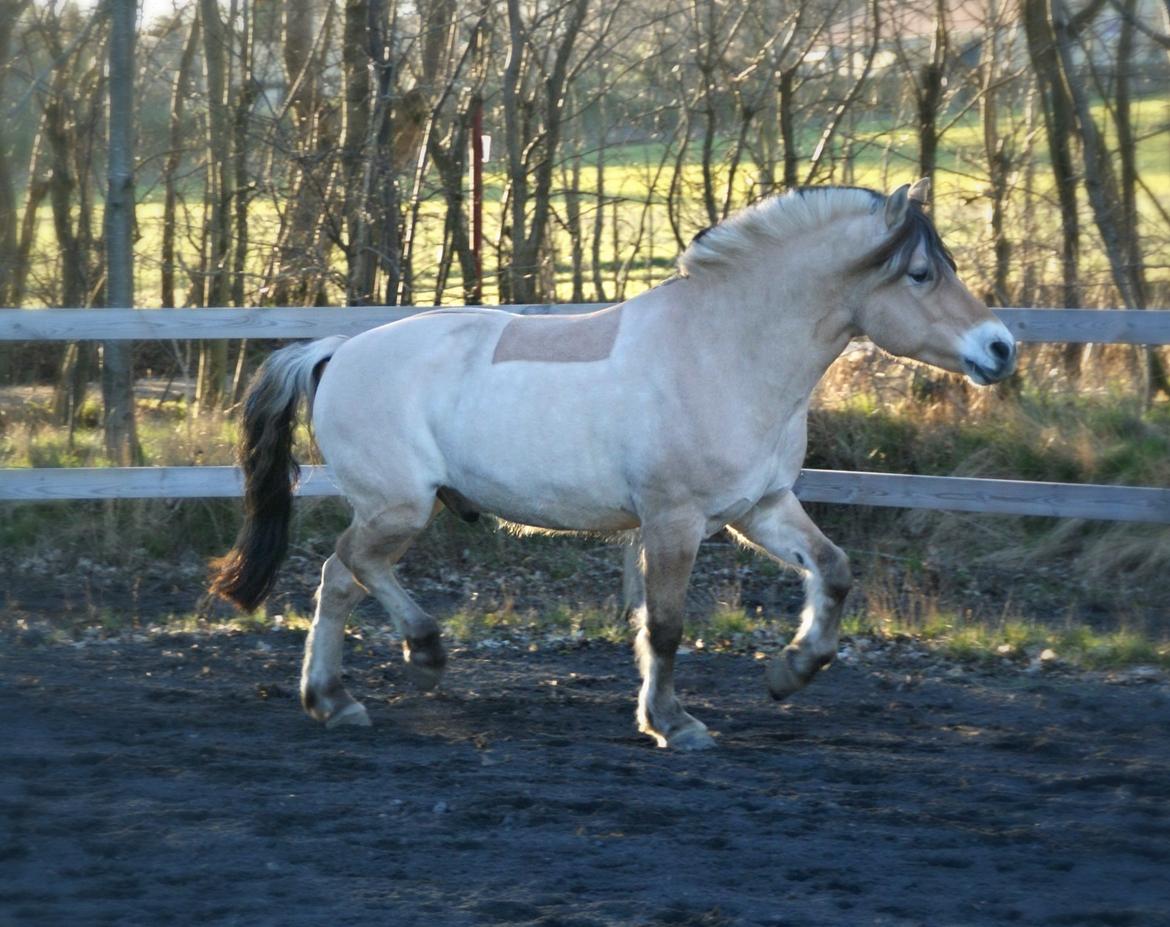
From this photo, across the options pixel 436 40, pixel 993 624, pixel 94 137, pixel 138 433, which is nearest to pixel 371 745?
pixel 993 624

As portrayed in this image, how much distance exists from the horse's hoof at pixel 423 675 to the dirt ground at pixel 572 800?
0.34 feet

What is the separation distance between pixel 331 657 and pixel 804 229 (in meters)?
2.29

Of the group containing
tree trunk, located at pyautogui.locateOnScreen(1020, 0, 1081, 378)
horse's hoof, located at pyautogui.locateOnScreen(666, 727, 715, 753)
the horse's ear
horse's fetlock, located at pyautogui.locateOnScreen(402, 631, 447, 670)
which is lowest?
horse's hoof, located at pyautogui.locateOnScreen(666, 727, 715, 753)

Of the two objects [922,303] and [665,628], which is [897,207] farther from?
[665,628]

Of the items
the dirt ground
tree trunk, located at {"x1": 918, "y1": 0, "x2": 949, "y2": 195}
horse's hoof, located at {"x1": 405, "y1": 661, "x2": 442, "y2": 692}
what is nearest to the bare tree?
tree trunk, located at {"x1": 918, "y1": 0, "x2": 949, "y2": 195}

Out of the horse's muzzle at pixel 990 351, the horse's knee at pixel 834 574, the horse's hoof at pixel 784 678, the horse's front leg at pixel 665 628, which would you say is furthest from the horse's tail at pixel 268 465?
the horse's muzzle at pixel 990 351

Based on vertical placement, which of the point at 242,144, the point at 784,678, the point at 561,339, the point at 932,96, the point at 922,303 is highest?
the point at 932,96

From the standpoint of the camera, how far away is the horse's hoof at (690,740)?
Answer: 4715 mm

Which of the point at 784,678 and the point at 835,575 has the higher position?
the point at 835,575

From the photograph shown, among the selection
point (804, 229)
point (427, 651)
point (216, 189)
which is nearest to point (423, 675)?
point (427, 651)

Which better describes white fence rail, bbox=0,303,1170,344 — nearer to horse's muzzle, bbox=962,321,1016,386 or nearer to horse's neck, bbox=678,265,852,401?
horse's neck, bbox=678,265,852,401

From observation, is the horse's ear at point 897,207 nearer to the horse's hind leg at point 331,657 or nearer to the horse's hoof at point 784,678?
the horse's hoof at point 784,678

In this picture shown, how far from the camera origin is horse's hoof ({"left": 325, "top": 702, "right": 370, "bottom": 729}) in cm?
504

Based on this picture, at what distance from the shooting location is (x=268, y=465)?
553 cm
